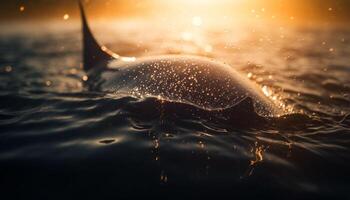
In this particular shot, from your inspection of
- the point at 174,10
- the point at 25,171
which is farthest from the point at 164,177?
the point at 174,10

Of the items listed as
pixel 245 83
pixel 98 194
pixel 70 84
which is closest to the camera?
pixel 98 194

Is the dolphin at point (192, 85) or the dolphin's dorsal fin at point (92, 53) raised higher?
the dolphin's dorsal fin at point (92, 53)

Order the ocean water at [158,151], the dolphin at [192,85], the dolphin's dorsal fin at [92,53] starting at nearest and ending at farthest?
the ocean water at [158,151]
the dolphin at [192,85]
the dolphin's dorsal fin at [92,53]

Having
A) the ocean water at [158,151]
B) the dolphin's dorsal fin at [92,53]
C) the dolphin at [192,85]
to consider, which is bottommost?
the ocean water at [158,151]

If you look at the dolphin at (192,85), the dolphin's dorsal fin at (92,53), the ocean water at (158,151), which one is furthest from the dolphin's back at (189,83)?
the dolphin's dorsal fin at (92,53)

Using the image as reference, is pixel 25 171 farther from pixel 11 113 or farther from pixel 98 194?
pixel 11 113

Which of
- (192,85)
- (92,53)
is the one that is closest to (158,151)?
(192,85)

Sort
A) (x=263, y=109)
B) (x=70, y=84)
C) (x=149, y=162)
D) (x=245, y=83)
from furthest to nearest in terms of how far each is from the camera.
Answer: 1. (x=70, y=84)
2. (x=245, y=83)
3. (x=263, y=109)
4. (x=149, y=162)

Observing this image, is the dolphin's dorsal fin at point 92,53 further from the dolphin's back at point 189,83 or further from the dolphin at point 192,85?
the dolphin's back at point 189,83

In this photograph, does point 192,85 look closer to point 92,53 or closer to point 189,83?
point 189,83
